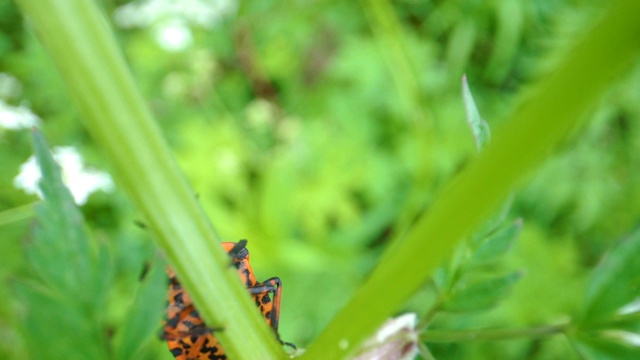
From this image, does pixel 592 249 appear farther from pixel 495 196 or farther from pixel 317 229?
pixel 495 196

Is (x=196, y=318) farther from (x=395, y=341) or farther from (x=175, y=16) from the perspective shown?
(x=175, y=16)

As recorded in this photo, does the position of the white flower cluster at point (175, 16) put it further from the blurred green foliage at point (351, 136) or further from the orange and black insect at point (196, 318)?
the orange and black insect at point (196, 318)

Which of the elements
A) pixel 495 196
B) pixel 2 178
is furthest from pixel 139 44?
pixel 495 196

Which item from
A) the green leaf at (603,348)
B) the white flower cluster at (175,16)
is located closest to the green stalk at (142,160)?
the green leaf at (603,348)

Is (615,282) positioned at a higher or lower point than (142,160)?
lower

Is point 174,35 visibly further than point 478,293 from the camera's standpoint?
Yes

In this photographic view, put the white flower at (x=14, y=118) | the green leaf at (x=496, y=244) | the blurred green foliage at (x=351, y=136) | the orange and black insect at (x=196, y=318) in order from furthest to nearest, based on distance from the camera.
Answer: the blurred green foliage at (x=351, y=136) → the white flower at (x=14, y=118) → the green leaf at (x=496, y=244) → the orange and black insect at (x=196, y=318)

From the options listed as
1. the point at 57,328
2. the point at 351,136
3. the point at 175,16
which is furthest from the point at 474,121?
the point at 175,16
